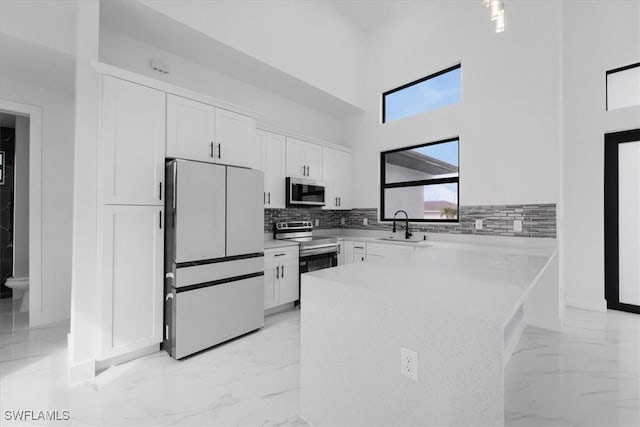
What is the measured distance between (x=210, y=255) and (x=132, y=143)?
110 centimetres

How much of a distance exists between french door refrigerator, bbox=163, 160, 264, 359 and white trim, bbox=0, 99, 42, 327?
1.74m

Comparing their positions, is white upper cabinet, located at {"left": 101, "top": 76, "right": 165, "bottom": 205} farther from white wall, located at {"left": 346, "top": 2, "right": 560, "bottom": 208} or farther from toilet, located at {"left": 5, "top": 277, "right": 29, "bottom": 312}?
white wall, located at {"left": 346, "top": 2, "right": 560, "bottom": 208}

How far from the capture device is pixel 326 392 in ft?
4.74

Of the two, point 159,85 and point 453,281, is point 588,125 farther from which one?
point 159,85

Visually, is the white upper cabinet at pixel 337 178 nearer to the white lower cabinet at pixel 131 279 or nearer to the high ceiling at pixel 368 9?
the high ceiling at pixel 368 9

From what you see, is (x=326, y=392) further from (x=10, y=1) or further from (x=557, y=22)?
(x=557, y=22)

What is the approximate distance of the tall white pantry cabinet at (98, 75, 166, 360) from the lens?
214 centimetres

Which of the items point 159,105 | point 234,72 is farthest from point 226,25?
point 159,105

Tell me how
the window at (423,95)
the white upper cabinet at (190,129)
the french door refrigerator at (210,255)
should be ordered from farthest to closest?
the window at (423,95) → the white upper cabinet at (190,129) → the french door refrigerator at (210,255)

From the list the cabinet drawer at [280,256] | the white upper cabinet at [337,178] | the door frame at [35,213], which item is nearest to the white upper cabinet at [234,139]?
the cabinet drawer at [280,256]

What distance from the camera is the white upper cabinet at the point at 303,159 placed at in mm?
3920

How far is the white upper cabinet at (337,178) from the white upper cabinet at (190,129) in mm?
2029

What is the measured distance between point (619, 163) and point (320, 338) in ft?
13.3

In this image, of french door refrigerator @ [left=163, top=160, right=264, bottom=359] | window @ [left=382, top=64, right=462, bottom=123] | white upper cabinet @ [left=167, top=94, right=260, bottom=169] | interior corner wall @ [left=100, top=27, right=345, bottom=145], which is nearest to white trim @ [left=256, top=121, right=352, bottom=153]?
interior corner wall @ [left=100, top=27, right=345, bottom=145]
